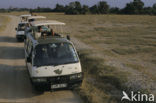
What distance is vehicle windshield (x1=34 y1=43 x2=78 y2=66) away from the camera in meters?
7.54

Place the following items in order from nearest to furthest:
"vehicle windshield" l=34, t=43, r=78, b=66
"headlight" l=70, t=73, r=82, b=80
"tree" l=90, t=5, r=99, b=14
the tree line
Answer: "headlight" l=70, t=73, r=82, b=80 → "vehicle windshield" l=34, t=43, r=78, b=66 → the tree line → "tree" l=90, t=5, r=99, b=14

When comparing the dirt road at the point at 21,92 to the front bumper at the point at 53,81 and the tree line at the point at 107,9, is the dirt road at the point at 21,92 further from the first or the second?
the tree line at the point at 107,9

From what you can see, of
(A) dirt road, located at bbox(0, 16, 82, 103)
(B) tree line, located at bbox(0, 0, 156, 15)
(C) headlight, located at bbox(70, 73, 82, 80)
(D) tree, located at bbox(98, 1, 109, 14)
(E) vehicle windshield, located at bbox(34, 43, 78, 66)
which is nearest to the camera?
(A) dirt road, located at bbox(0, 16, 82, 103)

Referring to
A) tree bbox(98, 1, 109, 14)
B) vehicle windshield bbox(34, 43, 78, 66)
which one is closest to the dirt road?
vehicle windshield bbox(34, 43, 78, 66)

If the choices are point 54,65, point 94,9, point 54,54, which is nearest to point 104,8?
point 94,9

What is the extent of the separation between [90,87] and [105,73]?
155 centimetres

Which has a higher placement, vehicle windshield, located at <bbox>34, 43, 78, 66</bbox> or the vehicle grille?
vehicle windshield, located at <bbox>34, 43, 78, 66</bbox>

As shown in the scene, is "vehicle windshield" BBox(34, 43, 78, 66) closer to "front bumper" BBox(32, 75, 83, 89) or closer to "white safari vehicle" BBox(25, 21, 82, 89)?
"white safari vehicle" BBox(25, 21, 82, 89)

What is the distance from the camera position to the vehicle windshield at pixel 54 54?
7539mm

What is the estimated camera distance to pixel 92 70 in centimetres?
1019

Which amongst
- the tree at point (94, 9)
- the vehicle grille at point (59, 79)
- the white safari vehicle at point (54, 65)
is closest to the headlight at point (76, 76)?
the white safari vehicle at point (54, 65)

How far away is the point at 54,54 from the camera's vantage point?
7.79 m

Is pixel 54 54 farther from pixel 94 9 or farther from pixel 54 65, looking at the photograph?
pixel 94 9

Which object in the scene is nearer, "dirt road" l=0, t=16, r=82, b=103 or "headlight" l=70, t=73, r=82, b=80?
"dirt road" l=0, t=16, r=82, b=103
